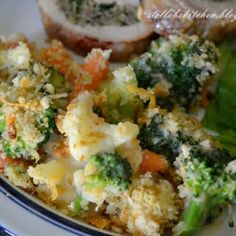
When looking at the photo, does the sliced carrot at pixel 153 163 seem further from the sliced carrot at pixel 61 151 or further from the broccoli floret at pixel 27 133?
the broccoli floret at pixel 27 133

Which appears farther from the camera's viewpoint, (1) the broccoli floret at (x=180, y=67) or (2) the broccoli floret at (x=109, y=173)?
(1) the broccoli floret at (x=180, y=67)

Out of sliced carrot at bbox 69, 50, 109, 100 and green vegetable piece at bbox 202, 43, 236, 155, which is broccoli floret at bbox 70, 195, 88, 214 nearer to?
sliced carrot at bbox 69, 50, 109, 100

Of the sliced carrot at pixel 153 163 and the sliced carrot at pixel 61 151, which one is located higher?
the sliced carrot at pixel 61 151

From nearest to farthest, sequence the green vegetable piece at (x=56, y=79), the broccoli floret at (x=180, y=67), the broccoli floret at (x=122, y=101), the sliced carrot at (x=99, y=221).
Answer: the sliced carrot at (x=99, y=221), the broccoli floret at (x=122, y=101), the green vegetable piece at (x=56, y=79), the broccoli floret at (x=180, y=67)

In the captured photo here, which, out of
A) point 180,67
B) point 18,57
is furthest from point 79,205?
point 180,67

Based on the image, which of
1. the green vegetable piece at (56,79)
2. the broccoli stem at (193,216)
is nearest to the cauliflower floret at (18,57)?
the green vegetable piece at (56,79)

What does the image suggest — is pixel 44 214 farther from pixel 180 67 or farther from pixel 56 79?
pixel 180 67
